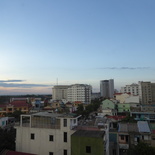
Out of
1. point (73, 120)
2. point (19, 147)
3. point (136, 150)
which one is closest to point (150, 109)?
point (136, 150)

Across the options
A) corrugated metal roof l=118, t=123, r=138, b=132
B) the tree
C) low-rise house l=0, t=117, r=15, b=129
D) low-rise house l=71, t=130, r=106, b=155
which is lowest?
low-rise house l=0, t=117, r=15, b=129

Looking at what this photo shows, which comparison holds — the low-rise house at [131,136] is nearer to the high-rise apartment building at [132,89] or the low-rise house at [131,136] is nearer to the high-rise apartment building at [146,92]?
the high-rise apartment building at [146,92]

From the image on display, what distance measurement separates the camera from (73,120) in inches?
556

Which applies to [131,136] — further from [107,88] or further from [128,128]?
→ [107,88]

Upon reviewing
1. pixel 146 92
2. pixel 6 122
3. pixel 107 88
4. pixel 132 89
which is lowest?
pixel 6 122

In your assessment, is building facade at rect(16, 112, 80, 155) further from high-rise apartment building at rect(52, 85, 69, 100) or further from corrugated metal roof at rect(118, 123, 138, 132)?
high-rise apartment building at rect(52, 85, 69, 100)

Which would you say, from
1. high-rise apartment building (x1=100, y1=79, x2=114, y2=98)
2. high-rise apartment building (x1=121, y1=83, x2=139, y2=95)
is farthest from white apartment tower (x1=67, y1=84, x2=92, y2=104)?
high-rise apartment building (x1=100, y1=79, x2=114, y2=98)

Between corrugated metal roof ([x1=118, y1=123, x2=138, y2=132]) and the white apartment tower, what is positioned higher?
the white apartment tower

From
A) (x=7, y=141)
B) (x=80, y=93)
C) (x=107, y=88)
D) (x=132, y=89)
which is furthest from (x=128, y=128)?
(x=107, y=88)

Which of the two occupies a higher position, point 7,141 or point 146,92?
point 146,92

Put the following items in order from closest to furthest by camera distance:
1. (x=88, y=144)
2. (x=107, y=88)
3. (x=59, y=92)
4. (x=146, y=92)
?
(x=88, y=144) → (x=146, y=92) → (x=59, y=92) → (x=107, y=88)

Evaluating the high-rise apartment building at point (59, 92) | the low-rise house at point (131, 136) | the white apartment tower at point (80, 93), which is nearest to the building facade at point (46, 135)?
the low-rise house at point (131, 136)

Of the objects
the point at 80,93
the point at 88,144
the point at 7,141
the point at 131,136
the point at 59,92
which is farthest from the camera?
the point at 59,92

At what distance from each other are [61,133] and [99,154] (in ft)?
12.4
